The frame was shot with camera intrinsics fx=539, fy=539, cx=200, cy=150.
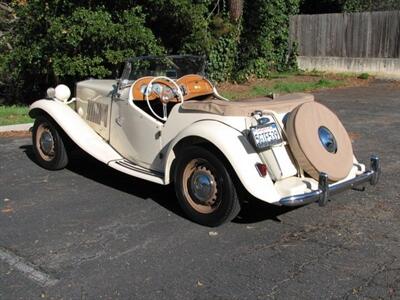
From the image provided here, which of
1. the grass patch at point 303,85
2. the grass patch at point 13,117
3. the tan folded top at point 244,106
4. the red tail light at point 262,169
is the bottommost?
the grass patch at point 303,85

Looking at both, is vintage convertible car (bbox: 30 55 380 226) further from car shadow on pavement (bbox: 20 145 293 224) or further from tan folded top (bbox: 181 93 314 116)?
car shadow on pavement (bbox: 20 145 293 224)

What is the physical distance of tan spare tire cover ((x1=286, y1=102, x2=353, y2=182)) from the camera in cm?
471

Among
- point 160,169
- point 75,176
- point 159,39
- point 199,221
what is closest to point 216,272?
point 199,221

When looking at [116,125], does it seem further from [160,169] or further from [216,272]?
[216,272]

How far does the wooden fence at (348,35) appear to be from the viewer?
19.0 m

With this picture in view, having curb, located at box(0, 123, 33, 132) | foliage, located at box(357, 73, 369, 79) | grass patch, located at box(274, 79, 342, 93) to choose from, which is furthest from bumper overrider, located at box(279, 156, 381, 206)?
foliage, located at box(357, 73, 369, 79)

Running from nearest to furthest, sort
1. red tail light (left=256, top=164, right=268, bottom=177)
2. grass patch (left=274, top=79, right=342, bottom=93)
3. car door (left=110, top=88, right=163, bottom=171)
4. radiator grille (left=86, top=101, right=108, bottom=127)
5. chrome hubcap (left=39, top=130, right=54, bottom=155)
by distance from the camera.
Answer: red tail light (left=256, top=164, right=268, bottom=177) < car door (left=110, top=88, right=163, bottom=171) < radiator grille (left=86, top=101, right=108, bottom=127) < chrome hubcap (left=39, top=130, right=54, bottom=155) < grass patch (left=274, top=79, right=342, bottom=93)

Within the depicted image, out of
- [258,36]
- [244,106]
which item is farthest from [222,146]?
[258,36]

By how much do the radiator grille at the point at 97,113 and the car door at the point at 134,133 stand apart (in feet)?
0.61

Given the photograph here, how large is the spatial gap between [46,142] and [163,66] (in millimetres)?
1797

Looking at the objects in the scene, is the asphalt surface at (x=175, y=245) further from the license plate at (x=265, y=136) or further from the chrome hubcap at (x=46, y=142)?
the license plate at (x=265, y=136)

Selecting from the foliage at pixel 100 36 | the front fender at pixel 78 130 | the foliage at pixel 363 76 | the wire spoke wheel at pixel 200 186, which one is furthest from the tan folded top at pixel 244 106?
the foliage at pixel 363 76

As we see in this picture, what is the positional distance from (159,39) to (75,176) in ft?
27.7

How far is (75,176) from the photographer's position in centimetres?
663
